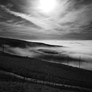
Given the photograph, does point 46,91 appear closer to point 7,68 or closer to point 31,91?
point 31,91

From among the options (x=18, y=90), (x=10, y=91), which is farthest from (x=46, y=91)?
(x=10, y=91)

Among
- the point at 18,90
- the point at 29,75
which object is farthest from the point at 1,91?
the point at 29,75

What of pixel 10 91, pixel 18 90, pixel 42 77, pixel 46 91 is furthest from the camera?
pixel 42 77

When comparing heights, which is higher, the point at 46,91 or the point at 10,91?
the point at 10,91

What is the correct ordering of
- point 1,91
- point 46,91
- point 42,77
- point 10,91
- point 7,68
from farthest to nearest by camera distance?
point 7,68
point 42,77
point 46,91
point 10,91
point 1,91

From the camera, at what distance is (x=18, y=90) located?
26312 mm

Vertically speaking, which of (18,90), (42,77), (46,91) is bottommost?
(42,77)

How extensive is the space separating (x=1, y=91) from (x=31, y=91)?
8.53 m

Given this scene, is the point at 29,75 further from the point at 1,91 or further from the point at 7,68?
the point at 1,91

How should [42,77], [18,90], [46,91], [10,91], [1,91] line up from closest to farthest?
[1,91] → [10,91] → [18,90] → [46,91] → [42,77]

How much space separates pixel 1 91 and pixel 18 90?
486 cm

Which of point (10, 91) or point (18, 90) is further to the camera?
point (18, 90)

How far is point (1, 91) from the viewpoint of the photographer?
22812 mm

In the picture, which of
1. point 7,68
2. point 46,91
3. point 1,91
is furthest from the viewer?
point 7,68
